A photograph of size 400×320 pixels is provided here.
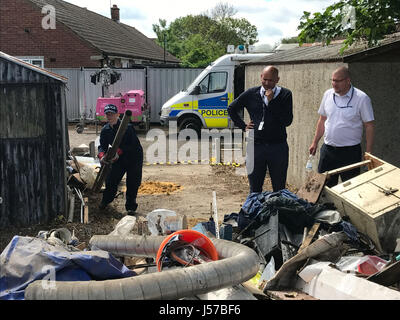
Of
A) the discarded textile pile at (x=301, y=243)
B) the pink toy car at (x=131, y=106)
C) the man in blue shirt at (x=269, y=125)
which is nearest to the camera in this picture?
the discarded textile pile at (x=301, y=243)

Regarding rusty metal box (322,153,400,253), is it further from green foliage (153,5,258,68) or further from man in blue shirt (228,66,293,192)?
green foliage (153,5,258,68)

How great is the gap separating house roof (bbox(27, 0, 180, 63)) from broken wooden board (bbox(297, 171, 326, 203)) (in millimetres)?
20422

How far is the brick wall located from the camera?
24.8 m

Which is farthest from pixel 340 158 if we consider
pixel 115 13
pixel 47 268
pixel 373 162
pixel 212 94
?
pixel 115 13

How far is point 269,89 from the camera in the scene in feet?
20.5

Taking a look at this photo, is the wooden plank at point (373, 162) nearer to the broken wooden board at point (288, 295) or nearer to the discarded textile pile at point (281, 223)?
the discarded textile pile at point (281, 223)

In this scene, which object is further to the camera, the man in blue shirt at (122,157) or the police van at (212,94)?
the police van at (212,94)

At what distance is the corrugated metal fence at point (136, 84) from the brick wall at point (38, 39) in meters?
1.91

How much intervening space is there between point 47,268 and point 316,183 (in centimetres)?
319

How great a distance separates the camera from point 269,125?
633 centimetres

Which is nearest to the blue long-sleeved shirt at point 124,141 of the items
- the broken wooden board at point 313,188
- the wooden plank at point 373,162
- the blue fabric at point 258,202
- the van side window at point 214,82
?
the blue fabric at point 258,202

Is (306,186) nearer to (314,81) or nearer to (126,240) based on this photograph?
(126,240)

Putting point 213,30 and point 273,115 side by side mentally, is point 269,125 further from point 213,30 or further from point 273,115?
point 213,30

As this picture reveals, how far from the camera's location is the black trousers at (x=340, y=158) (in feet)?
19.7
